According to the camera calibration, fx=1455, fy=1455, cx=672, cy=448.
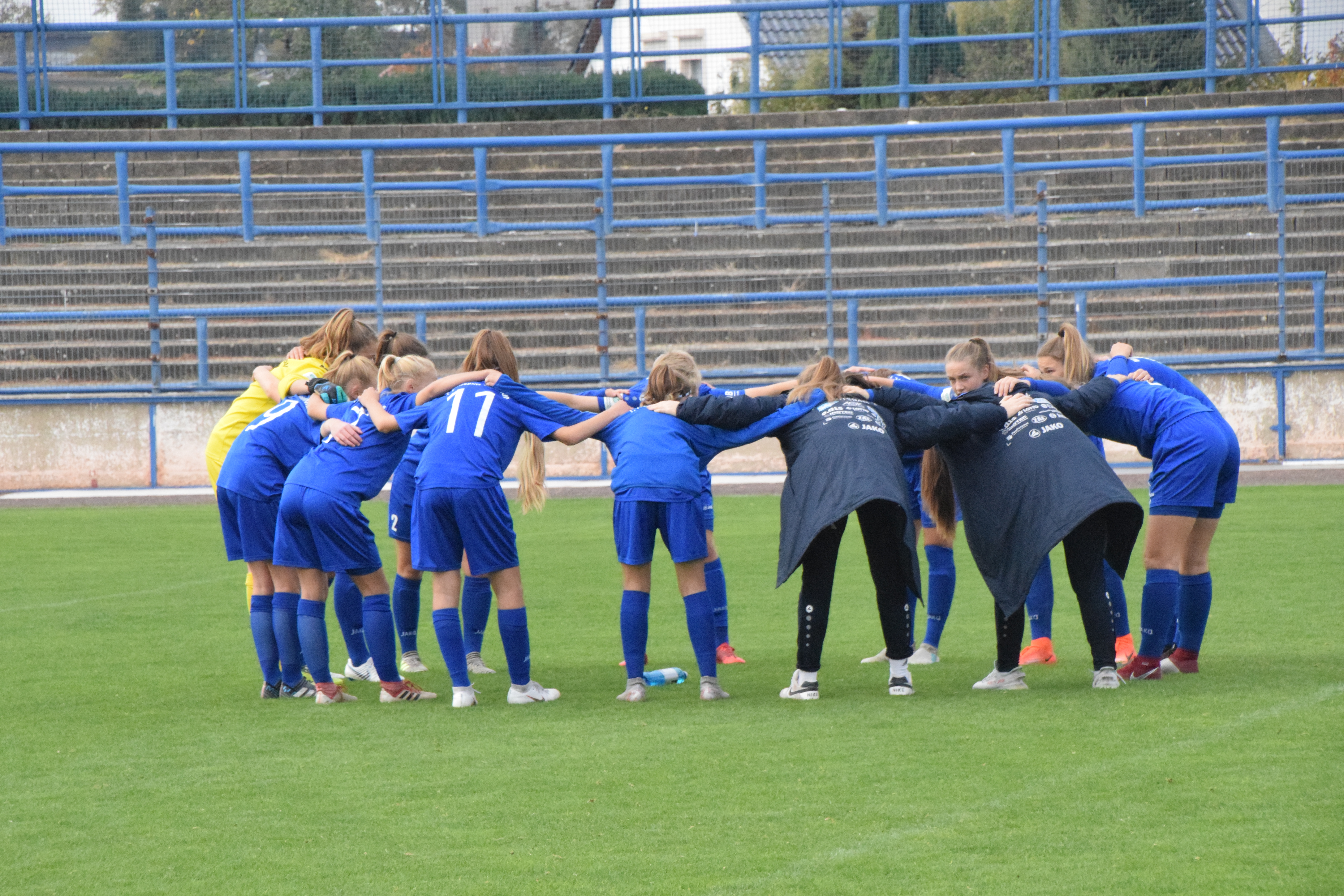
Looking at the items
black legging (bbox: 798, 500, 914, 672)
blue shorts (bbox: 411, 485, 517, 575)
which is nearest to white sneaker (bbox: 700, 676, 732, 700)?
black legging (bbox: 798, 500, 914, 672)

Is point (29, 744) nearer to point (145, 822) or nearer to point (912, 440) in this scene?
point (145, 822)

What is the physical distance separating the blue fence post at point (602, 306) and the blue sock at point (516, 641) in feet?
31.9

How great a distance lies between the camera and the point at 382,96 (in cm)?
2139

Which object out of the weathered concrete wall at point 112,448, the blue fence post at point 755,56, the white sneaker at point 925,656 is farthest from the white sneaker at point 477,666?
the blue fence post at point 755,56

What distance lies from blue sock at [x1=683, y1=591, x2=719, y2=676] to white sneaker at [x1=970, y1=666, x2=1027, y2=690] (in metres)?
1.13

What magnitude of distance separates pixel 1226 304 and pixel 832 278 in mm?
4319

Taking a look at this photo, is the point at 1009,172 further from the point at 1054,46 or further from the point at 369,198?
the point at 369,198

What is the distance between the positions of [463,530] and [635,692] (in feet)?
3.28

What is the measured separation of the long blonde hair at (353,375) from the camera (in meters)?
6.59

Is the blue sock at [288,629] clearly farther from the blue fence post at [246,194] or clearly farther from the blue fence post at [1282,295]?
the blue fence post at [1282,295]

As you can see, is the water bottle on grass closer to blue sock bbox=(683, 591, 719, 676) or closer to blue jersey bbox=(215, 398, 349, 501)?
blue sock bbox=(683, 591, 719, 676)

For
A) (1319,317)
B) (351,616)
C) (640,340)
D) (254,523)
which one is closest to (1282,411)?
(1319,317)

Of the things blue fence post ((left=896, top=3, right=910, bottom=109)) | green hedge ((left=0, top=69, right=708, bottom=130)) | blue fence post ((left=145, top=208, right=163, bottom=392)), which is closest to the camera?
blue fence post ((left=145, top=208, right=163, bottom=392))

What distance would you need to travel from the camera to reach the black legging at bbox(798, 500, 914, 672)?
5.95 metres
